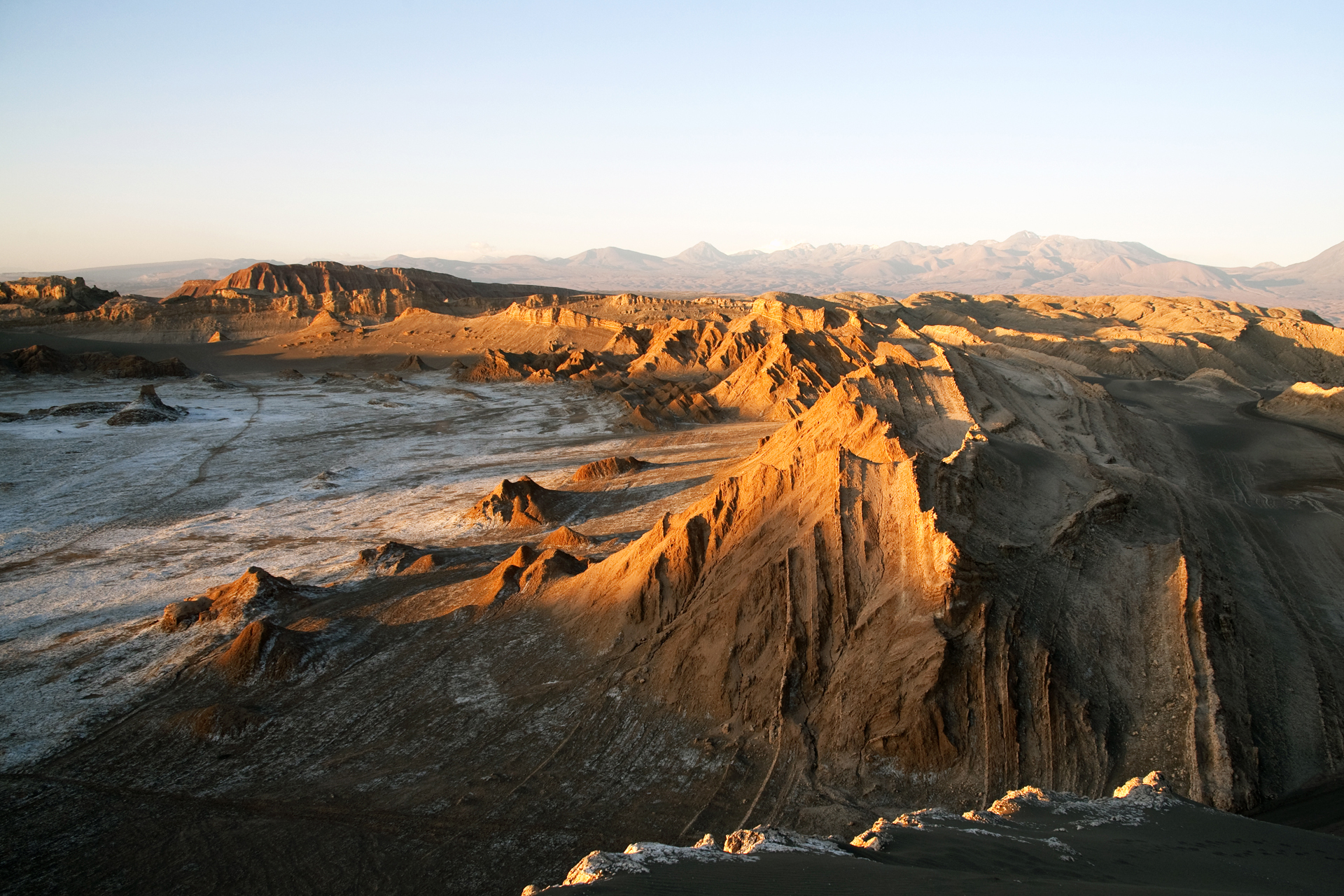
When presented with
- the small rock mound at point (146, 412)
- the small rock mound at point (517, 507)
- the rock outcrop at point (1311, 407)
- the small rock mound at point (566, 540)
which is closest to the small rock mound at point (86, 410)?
the small rock mound at point (146, 412)

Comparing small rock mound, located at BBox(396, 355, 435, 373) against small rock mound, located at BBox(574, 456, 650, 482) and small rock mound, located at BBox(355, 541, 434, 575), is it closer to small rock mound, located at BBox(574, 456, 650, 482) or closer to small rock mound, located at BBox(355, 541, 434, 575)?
small rock mound, located at BBox(574, 456, 650, 482)

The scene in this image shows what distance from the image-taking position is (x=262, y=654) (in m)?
9.94

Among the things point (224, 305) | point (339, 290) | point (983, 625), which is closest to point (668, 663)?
point (983, 625)

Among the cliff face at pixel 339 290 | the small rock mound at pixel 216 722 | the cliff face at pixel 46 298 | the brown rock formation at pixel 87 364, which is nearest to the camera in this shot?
the small rock mound at pixel 216 722

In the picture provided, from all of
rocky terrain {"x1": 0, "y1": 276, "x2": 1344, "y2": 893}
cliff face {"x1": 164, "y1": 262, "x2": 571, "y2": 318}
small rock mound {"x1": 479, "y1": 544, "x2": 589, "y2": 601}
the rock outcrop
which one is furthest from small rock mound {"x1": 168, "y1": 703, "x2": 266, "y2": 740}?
cliff face {"x1": 164, "y1": 262, "x2": 571, "y2": 318}

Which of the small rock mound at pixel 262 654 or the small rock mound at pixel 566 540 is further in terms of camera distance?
the small rock mound at pixel 566 540

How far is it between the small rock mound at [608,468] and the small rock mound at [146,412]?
19163 mm

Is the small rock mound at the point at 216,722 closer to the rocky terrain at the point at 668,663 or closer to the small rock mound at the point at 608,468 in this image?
the rocky terrain at the point at 668,663

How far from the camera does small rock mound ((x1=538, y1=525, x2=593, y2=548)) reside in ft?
46.8

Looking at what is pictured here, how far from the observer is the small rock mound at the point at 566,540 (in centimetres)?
1427

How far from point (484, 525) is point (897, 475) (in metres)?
9.74

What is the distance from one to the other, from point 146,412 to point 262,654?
24887mm

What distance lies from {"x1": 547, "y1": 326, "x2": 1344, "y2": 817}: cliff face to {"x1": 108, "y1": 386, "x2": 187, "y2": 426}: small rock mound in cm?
2579

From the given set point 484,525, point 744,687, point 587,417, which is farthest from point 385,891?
point 587,417
